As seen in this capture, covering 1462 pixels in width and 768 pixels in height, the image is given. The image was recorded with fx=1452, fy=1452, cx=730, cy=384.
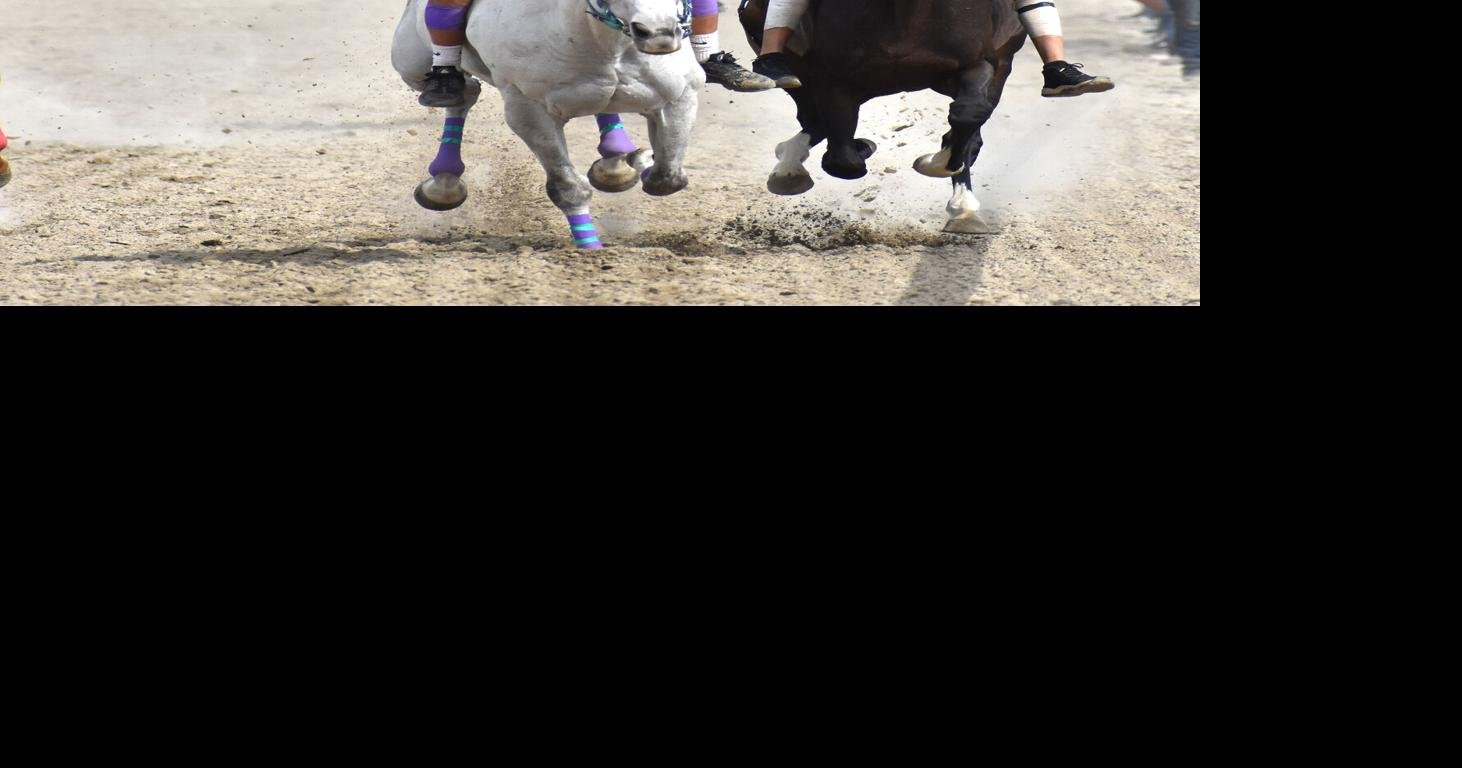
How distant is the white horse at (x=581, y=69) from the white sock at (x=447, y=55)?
1.7 inches

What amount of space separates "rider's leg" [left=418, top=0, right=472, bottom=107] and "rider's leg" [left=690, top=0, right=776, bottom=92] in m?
0.87

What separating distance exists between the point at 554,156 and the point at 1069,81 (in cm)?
192

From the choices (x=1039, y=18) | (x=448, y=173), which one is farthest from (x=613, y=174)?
(x=1039, y=18)

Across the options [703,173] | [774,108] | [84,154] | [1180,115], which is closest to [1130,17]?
[1180,115]

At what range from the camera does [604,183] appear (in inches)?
232

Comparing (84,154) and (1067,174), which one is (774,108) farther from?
(84,154)

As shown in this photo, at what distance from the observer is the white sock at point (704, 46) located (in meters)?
5.21

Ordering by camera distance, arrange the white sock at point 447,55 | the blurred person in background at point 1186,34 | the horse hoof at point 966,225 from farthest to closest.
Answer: the blurred person in background at point 1186,34, the horse hoof at point 966,225, the white sock at point 447,55

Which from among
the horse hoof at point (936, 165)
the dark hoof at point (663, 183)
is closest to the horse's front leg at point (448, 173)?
the dark hoof at point (663, 183)

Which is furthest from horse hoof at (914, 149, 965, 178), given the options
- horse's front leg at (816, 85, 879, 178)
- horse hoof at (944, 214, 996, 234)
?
horse hoof at (944, 214, 996, 234)

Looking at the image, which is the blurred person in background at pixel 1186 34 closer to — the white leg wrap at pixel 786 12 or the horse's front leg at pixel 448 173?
the white leg wrap at pixel 786 12

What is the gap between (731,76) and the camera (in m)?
5.08

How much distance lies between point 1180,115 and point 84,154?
247 inches

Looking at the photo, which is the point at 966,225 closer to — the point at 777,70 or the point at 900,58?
the point at 900,58
